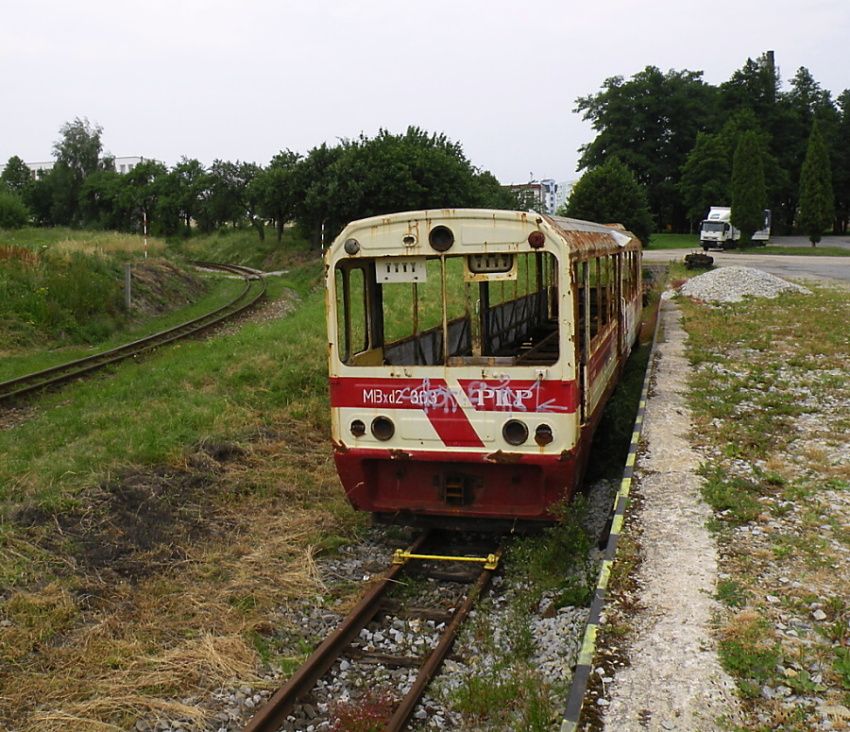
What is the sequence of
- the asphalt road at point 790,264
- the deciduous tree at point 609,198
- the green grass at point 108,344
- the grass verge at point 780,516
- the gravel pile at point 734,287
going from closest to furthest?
the grass verge at point 780,516, the green grass at point 108,344, the gravel pile at point 734,287, the asphalt road at point 790,264, the deciduous tree at point 609,198

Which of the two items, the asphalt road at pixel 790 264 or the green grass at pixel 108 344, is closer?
the green grass at pixel 108 344

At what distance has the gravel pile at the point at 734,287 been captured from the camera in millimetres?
22750

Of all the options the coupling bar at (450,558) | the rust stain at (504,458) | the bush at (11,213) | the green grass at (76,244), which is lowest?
the coupling bar at (450,558)

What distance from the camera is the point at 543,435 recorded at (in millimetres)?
6496

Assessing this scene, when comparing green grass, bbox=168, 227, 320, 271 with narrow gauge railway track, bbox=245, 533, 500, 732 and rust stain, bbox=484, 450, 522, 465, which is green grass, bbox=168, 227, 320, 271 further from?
rust stain, bbox=484, 450, 522, 465

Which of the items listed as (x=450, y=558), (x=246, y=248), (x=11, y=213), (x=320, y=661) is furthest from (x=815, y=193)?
(x=320, y=661)

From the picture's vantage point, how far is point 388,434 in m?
6.85

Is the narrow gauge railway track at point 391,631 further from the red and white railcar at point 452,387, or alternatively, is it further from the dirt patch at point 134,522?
the dirt patch at point 134,522

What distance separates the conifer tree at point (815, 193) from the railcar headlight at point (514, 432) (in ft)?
168

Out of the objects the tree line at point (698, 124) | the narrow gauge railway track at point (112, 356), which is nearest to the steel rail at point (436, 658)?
the narrow gauge railway track at point (112, 356)

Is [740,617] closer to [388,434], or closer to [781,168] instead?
[388,434]

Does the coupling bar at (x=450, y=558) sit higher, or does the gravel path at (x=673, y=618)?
the gravel path at (x=673, y=618)

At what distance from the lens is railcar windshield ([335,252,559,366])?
6664 millimetres

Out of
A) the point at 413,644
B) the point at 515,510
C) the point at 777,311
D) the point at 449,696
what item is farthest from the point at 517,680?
the point at 777,311
